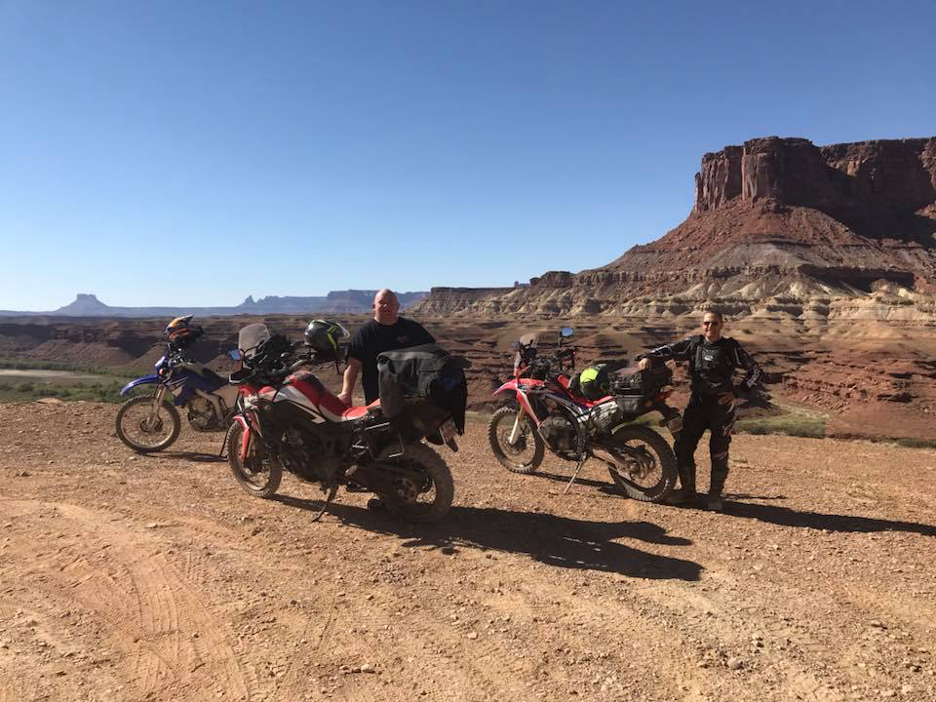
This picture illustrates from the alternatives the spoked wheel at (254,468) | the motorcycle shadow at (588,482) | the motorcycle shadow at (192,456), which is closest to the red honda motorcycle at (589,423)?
the motorcycle shadow at (588,482)

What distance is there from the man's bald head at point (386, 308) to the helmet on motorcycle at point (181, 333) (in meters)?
4.13

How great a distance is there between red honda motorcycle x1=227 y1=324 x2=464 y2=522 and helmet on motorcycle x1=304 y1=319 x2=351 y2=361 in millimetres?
12

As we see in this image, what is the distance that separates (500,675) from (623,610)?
3.55 ft

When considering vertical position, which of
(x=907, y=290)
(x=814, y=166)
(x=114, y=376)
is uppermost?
(x=814, y=166)

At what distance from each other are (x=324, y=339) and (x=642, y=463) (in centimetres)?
349

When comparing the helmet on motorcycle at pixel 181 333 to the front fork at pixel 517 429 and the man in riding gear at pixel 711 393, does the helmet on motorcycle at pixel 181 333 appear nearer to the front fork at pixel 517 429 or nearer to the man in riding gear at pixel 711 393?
the front fork at pixel 517 429

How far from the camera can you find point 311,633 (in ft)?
11.6

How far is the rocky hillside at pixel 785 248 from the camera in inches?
4363

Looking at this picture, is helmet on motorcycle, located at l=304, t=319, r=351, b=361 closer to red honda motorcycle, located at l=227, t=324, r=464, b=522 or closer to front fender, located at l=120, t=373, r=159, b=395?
red honda motorcycle, located at l=227, t=324, r=464, b=522

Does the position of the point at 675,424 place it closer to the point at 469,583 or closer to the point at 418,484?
the point at 418,484

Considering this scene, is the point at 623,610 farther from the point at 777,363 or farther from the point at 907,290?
the point at 907,290

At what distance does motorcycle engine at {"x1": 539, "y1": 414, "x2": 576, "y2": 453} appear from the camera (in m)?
6.95

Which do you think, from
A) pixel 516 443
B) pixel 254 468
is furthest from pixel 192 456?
pixel 516 443

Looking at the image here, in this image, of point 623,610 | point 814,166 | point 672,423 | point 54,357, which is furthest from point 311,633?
point 814,166
